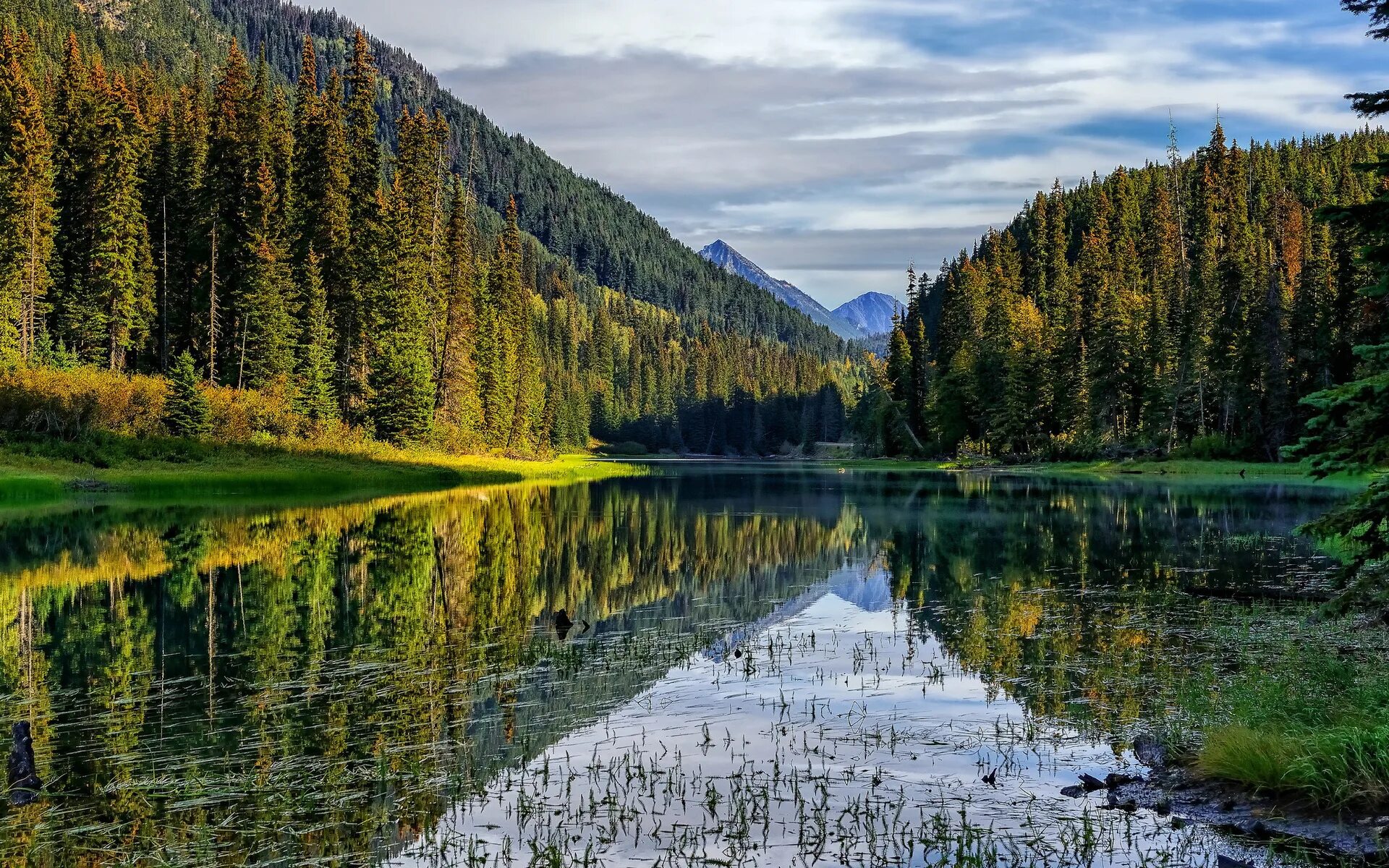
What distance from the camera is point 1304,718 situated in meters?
12.3

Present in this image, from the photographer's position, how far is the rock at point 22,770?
10781mm

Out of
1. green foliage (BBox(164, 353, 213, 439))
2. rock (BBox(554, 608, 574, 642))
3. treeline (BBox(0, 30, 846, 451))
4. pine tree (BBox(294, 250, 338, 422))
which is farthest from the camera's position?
pine tree (BBox(294, 250, 338, 422))

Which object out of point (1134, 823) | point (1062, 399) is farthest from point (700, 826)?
point (1062, 399)

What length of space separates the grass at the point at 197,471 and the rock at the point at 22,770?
3758 cm

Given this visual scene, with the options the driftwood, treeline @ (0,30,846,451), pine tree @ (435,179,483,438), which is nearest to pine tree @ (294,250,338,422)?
treeline @ (0,30,846,451)

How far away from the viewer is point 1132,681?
16.0 meters

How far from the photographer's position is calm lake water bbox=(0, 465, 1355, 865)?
10125 millimetres

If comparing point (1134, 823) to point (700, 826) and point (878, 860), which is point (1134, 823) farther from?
point (700, 826)

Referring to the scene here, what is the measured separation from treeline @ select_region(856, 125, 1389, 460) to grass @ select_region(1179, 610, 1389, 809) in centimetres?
5884

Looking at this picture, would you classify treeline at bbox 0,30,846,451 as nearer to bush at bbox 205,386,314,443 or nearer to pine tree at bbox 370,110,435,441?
pine tree at bbox 370,110,435,441

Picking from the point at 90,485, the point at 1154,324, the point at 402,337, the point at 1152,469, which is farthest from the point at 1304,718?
the point at 1154,324

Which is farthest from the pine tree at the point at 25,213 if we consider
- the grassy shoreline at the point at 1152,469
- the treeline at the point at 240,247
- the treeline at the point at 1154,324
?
the treeline at the point at 1154,324

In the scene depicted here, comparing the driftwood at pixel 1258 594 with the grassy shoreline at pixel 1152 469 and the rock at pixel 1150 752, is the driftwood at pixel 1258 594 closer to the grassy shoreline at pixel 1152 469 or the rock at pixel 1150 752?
the rock at pixel 1150 752

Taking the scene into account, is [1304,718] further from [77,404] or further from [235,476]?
[77,404]
